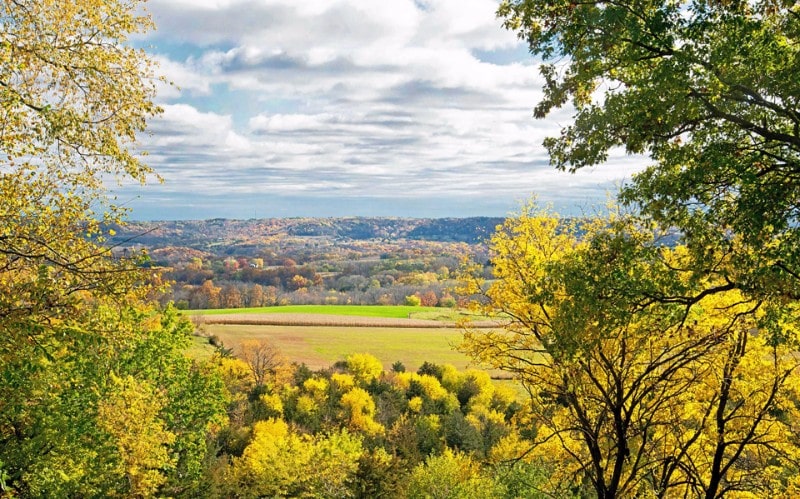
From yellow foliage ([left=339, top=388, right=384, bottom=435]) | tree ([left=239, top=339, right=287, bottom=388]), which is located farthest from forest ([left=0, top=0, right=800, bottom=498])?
tree ([left=239, top=339, right=287, bottom=388])

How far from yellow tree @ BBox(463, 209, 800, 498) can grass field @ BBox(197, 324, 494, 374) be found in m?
46.9

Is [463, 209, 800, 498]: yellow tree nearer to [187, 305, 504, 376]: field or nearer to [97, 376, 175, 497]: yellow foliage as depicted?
[97, 376, 175, 497]: yellow foliage

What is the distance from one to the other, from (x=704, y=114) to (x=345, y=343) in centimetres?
6532

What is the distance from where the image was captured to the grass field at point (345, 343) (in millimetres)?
64625

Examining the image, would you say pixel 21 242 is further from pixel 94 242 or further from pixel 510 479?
pixel 510 479

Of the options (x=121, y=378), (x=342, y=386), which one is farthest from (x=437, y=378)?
(x=121, y=378)

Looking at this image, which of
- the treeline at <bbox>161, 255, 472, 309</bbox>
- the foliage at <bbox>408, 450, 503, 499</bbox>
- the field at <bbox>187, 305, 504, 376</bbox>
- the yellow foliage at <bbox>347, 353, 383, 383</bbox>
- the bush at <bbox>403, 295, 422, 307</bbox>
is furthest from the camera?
the treeline at <bbox>161, 255, 472, 309</bbox>

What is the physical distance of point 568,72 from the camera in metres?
8.87

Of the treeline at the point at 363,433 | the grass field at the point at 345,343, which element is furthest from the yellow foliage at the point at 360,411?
the grass field at the point at 345,343

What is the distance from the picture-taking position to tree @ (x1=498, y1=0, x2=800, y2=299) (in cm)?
663

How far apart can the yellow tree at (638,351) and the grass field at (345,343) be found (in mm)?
46937

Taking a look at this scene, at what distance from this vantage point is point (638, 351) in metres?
10.2

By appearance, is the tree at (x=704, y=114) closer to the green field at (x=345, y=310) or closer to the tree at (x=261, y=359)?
the tree at (x=261, y=359)

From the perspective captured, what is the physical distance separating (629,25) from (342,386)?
50.0 metres
